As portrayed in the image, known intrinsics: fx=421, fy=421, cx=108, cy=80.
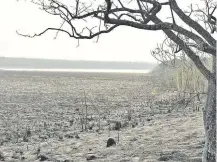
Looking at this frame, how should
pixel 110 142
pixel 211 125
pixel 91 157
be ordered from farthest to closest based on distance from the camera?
pixel 110 142, pixel 91 157, pixel 211 125

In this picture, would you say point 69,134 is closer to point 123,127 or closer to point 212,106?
point 123,127

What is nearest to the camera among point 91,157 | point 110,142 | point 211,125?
point 211,125

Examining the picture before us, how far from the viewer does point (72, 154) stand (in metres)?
10.5

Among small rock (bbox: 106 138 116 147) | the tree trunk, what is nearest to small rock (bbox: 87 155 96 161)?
small rock (bbox: 106 138 116 147)

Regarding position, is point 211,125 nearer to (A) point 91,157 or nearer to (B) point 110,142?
(A) point 91,157

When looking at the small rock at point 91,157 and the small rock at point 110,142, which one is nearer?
the small rock at point 91,157

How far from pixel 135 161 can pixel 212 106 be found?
2.60m

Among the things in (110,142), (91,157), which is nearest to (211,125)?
(91,157)

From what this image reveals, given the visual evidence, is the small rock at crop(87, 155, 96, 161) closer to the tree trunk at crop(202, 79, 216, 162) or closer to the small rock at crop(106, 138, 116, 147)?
the small rock at crop(106, 138, 116, 147)

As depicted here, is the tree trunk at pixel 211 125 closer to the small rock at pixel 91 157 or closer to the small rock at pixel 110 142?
the small rock at pixel 91 157

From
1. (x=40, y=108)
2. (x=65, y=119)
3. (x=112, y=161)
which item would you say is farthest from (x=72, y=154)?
(x=40, y=108)

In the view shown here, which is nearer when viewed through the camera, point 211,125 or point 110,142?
point 211,125

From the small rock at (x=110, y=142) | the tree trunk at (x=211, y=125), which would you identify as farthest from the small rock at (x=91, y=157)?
the tree trunk at (x=211, y=125)

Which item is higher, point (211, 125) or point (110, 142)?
point (211, 125)
